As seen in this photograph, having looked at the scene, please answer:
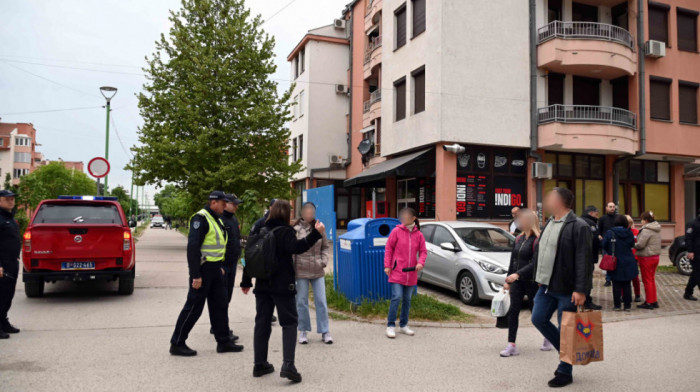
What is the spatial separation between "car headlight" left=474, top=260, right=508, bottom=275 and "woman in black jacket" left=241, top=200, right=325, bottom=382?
5.00 meters

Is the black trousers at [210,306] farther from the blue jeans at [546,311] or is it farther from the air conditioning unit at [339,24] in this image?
the air conditioning unit at [339,24]

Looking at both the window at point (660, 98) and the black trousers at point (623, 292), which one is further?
the window at point (660, 98)

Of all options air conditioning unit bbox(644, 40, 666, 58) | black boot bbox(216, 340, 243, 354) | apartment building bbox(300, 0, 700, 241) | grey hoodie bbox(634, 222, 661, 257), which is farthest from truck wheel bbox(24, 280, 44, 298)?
air conditioning unit bbox(644, 40, 666, 58)

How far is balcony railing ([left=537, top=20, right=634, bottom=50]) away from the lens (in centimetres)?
1895

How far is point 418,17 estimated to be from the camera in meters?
20.4

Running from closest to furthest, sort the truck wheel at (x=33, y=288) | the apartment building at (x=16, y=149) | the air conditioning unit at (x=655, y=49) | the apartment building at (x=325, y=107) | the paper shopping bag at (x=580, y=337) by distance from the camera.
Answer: the paper shopping bag at (x=580, y=337) → the truck wheel at (x=33, y=288) → the air conditioning unit at (x=655, y=49) → the apartment building at (x=325, y=107) → the apartment building at (x=16, y=149)

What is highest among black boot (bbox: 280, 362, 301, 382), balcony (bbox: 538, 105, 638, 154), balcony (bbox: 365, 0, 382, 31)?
balcony (bbox: 365, 0, 382, 31)

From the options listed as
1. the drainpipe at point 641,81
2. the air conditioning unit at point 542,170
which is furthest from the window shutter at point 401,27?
the drainpipe at point 641,81

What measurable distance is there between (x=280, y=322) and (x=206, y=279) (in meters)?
1.35

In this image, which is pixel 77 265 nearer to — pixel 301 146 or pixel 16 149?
pixel 301 146

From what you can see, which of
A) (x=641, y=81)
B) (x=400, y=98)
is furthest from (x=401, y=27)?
(x=641, y=81)

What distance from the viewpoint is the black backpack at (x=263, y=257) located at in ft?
15.6

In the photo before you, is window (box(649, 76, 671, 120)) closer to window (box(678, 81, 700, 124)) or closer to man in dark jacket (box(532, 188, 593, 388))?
window (box(678, 81, 700, 124))

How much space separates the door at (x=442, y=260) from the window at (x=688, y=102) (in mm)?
16344
